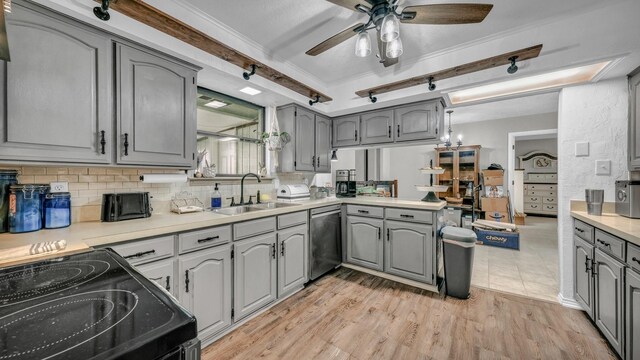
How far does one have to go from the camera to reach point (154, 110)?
1.72m

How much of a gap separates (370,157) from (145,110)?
2.86 meters

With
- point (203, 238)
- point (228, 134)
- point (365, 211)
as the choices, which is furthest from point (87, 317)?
point (365, 211)

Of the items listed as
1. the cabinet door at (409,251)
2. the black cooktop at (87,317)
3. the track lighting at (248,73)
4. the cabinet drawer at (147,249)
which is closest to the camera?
the black cooktop at (87,317)

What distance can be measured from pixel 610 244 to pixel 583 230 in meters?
0.48

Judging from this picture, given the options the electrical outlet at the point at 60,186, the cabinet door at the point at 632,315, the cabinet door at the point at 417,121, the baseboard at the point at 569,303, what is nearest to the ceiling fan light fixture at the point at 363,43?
the cabinet door at the point at 417,121

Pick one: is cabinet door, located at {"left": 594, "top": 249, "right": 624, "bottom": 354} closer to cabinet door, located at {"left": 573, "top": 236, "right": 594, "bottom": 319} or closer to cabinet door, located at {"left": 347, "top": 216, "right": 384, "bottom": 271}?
cabinet door, located at {"left": 573, "top": 236, "right": 594, "bottom": 319}

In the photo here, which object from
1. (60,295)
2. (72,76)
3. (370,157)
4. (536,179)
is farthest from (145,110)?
(536,179)

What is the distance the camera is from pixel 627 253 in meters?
1.42

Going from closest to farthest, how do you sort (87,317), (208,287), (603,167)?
(87,317)
(208,287)
(603,167)

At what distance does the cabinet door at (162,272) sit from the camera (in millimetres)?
1401

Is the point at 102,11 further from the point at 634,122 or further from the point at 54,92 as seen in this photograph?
the point at 634,122

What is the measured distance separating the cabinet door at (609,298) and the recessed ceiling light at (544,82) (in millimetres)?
1518

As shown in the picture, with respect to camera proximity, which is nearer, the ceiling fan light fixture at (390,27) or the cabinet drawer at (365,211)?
the ceiling fan light fixture at (390,27)

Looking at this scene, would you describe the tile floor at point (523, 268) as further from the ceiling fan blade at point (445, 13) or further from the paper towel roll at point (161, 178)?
the paper towel roll at point (161, 178)
